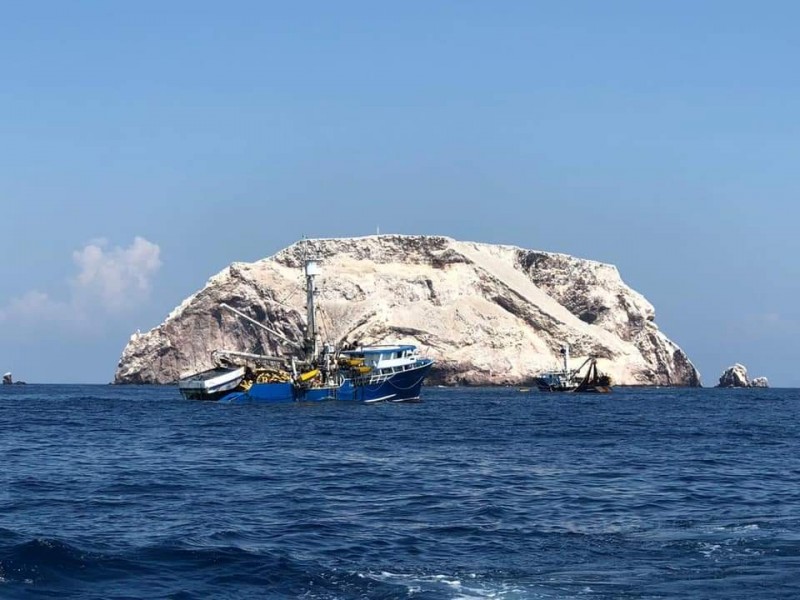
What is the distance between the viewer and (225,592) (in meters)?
19.1

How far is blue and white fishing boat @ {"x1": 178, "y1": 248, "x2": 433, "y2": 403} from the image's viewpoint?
98.7m

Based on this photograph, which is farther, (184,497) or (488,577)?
(184,497)

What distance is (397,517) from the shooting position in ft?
89.2

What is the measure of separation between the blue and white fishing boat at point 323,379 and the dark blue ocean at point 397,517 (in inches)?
1765

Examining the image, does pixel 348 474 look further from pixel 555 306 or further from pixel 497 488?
pixel 555 306

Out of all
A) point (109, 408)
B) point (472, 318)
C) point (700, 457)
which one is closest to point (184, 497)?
point (700, 457)

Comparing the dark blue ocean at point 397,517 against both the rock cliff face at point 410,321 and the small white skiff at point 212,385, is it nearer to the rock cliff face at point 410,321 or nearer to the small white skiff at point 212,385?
the small white skiff at point 212,385

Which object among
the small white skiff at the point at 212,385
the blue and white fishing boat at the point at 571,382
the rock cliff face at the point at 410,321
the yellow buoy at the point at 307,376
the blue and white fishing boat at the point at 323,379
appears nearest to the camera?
the yellow buoy at the point at 307,376

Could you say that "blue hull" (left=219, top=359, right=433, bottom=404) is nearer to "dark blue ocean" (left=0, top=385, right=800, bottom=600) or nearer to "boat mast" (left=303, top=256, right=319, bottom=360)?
"boat mast" (left=303, top=256, right=319, bottom=360)

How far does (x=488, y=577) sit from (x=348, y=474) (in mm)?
16312

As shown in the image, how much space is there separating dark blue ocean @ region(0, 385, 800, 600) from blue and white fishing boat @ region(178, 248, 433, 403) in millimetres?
44823

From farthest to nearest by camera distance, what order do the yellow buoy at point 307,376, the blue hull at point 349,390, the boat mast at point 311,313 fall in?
the boat mast at point 311,313 → the blue hull at point 349,390 → the yellow buoy at point 307,376

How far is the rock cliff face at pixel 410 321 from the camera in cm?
17600

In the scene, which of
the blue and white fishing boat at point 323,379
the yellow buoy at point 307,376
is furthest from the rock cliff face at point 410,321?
the yellow buoy at point 307,376
